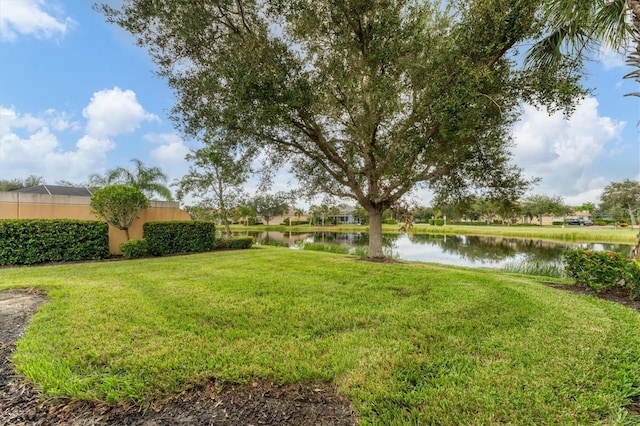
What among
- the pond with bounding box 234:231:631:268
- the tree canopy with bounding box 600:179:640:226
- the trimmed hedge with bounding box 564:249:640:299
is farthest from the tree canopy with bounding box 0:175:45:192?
the tree canopy with bounding box 600:179:640:226

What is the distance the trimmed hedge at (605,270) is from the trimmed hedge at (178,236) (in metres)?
12.6

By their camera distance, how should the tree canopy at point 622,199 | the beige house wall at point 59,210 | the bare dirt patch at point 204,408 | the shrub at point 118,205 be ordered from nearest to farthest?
the bare dirt patch at point 204,408 < the beige house wall at point 59,210 < the shrub at point 118,205 < the tree canopy at point 622,199

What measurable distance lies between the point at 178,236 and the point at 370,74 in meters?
9.75

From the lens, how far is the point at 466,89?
5.85 metres

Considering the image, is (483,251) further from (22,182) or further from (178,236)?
(22,182)

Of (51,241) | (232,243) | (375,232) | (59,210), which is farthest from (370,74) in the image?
(59,210)

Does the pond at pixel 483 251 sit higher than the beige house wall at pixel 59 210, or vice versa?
the beige house wall at pixel 59 210

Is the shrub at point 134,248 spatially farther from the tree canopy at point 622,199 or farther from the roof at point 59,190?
the tree canopy at point 622,199

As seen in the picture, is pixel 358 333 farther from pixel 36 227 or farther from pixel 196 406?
pixel 36 227

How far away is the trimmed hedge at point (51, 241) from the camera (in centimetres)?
844

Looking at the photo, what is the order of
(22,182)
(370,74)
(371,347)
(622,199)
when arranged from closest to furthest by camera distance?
(371,347) < (370,74) < (22,182) < (622,199)

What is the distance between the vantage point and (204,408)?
7.11 ft

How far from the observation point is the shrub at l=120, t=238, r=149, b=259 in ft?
33.2

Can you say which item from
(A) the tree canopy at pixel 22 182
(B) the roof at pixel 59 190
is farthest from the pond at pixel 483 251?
(A) the tree canopy at pixel 22 182
